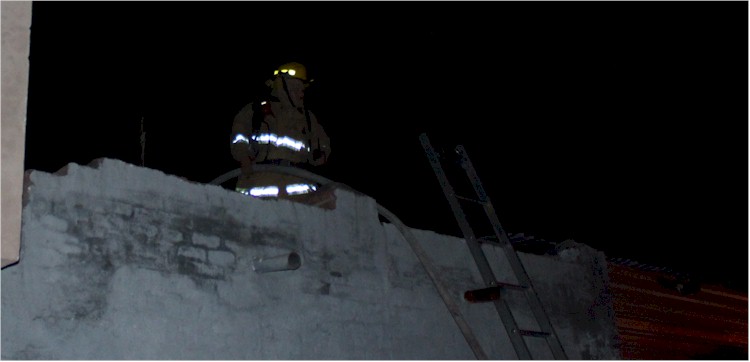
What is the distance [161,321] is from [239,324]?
0.55m

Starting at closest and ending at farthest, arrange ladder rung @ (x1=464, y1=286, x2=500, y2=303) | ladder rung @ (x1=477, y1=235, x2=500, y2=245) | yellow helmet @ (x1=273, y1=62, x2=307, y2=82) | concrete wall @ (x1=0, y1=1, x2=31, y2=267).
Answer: concrete wall @ (x1=0, y1=1, x2=31, y2=267) < ladder rung @ (x1=464, y1=286, x2=500, y2=303) < ladder rung @ (x1=477, y1=235, x2=500, y2=245) < yellow helmet @ (x1=273, y1=62, x2=307, y2=82)

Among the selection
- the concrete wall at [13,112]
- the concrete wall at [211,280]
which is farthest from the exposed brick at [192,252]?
the concrete wall at [13,112]

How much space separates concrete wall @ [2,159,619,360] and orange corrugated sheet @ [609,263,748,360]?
1.68 metres

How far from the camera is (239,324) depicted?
541cm

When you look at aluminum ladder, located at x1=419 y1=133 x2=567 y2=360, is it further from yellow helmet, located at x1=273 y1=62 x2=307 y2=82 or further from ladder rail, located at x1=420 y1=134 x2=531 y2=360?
yellow helmet, located at x1=273 y1=62 x2=307 y2=82

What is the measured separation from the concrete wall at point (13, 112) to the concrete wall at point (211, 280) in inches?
29.5

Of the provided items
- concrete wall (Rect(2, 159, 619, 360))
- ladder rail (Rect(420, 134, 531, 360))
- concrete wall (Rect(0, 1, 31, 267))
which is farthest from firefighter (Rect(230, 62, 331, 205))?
concrete wall (Rect(0, 1, 31, 267))

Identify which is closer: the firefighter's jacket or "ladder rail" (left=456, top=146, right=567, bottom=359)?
"ladder rail" (left=456, top=146, right=567, bottom=359)

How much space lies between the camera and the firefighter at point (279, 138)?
275 inches

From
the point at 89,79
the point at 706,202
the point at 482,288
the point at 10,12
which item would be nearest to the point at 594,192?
the point at 706,202

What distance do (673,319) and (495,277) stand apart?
10.5ft

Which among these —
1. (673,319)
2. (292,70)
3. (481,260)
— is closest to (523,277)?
(481,260)

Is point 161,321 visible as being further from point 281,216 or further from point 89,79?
point 89,79

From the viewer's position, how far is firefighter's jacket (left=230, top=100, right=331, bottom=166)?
23.5ft
